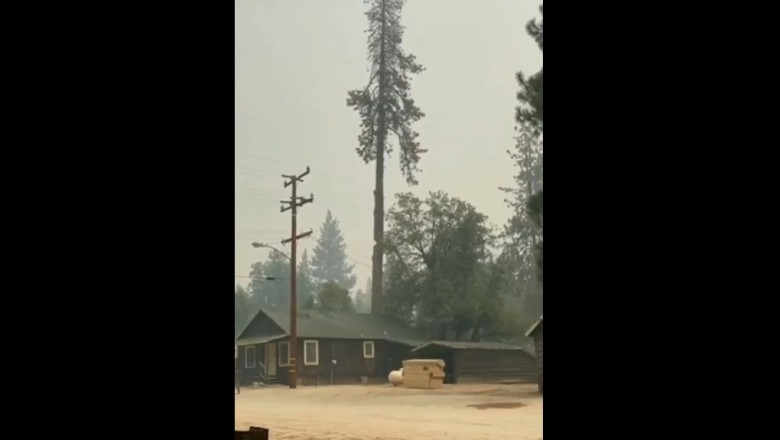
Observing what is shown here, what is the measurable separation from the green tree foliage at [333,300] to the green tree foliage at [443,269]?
3.86 ft

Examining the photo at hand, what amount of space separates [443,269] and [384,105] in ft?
13.3

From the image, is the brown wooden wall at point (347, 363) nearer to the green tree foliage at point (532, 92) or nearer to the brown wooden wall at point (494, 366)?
the brown wooden wall at point (494, 366)

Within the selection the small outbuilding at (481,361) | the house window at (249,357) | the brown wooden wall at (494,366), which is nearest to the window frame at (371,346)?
the small outbuilding at (481,361)

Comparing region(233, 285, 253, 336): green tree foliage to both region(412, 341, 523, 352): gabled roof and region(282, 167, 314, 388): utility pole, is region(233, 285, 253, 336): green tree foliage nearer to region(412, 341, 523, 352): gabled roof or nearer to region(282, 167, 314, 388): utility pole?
region(282, 167, 314, 388): utility pole

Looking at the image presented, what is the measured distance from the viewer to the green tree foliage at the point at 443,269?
1842 cm

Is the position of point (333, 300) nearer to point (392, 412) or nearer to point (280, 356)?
point (280, 356)

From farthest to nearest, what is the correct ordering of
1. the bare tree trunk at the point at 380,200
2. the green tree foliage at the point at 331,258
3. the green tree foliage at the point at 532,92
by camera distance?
the green tree foliage at the point at 331,258, the bare tree trunk at the point at 380,200, the green tree foliage at the point at 532,92

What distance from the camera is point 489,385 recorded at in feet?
58.1

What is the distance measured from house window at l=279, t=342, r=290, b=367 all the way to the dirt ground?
67 cm
